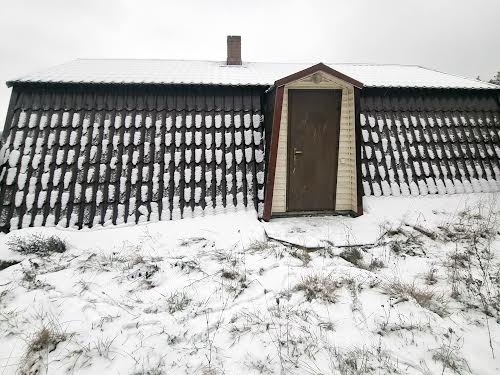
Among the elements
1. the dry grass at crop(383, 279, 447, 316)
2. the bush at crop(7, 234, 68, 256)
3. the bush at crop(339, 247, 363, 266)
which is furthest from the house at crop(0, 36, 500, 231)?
the dry grass at crop(383, 279, 447, 316)

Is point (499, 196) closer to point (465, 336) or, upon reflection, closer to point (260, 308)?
point (465, 336)

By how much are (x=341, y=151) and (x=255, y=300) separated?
389 centimetres

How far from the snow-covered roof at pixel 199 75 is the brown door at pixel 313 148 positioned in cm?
112

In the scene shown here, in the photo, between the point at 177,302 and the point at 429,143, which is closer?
the point at 177,302

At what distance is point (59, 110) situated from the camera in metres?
6.23

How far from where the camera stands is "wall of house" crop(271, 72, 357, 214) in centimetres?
583

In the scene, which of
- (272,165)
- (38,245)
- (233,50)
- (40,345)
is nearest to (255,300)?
(40,345)

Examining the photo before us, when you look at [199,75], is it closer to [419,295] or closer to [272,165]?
[272,165]

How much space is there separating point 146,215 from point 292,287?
10.7ft

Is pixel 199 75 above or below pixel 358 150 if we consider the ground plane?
above

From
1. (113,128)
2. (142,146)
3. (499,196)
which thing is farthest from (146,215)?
(499,196)

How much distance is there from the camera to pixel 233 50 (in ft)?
29.5

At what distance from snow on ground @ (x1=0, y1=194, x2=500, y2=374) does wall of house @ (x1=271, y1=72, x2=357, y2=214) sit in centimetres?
77

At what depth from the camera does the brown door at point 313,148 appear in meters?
5.95
